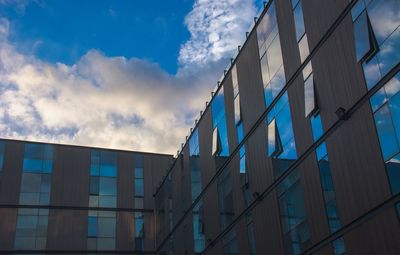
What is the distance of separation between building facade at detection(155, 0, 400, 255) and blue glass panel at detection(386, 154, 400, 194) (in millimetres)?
52

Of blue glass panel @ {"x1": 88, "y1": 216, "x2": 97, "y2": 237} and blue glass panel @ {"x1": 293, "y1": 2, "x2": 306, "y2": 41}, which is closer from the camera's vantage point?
blue glass panel @ {"x1": 293, "y1": 2, "x2": 306, "y2": 41}

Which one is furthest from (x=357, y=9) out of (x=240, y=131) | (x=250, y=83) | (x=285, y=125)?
(x=240, y=131)

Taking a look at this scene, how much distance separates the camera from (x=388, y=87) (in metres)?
23.1

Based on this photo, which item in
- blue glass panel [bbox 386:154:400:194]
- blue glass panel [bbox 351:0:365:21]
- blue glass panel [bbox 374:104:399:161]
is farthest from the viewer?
blue glass panel [bbox 351:0:365:21]

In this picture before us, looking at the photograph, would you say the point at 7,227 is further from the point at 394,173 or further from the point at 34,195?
the point at 394,173

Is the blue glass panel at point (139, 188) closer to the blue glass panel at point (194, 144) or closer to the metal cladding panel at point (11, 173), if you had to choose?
the metal cladding panel at point (11, 173)

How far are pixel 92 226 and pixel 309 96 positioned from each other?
116ft

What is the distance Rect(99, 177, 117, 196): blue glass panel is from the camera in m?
59.6

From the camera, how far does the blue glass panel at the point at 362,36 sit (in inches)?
958

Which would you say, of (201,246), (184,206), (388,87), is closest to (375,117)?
(388,87)

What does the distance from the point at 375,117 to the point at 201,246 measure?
75.3ft

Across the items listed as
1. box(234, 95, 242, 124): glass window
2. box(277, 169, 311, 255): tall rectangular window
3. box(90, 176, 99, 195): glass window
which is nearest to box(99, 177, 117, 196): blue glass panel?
box(90, 176, 99, 195): glass window

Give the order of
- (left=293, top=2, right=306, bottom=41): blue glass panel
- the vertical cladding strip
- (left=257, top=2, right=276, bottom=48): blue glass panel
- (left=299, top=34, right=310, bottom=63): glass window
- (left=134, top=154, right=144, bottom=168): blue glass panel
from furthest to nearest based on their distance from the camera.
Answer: (left=134, top=154, right=144, bottom=168): blue glass panel
the vertical cladding strip
(left=257, top=2, right=276, bottom=48): blue glass panel
(left=293, top=2, right=306, bottom=41): blue glass panel
(left=299, top=34, right=310, bottom=63): glass window

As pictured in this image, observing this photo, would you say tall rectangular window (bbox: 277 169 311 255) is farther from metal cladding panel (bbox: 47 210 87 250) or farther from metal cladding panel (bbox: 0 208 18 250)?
metal cladding panel (bbox: 0 208 18 250)
